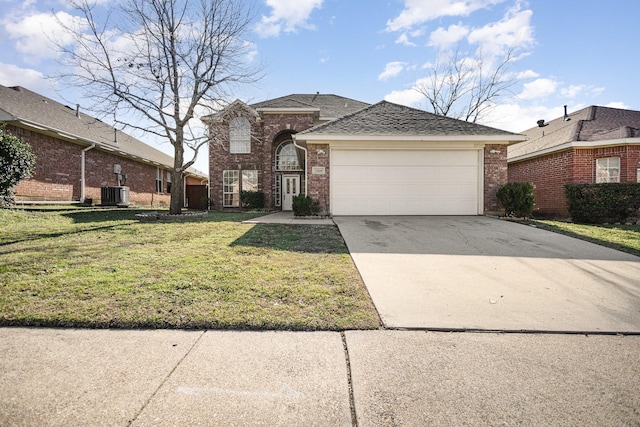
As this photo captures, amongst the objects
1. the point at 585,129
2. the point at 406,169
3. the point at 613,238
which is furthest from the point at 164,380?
the point at 585,129

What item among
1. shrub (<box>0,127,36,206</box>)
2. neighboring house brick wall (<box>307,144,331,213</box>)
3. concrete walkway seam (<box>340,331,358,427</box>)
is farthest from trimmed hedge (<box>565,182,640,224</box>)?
shrub (<box>0,127,36,206</box>)

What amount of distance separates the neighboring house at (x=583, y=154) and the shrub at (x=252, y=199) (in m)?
13.0

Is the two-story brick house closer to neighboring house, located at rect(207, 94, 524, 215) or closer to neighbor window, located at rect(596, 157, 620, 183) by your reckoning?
neighboring house, located at rect(207, 94, 524, 215)

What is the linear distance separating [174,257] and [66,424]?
335 centimetres

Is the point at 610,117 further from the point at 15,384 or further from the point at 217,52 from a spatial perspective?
the point at 15,384

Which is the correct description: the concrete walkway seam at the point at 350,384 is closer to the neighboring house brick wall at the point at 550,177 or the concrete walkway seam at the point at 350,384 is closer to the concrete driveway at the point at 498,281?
the concrete driveway at the point at 498,281

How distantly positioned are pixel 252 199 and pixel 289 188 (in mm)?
2219

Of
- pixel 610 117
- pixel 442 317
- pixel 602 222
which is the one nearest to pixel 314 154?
pixel 442 317

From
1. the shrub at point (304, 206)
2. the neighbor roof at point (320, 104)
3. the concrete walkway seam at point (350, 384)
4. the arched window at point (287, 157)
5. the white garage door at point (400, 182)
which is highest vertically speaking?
the neighbor roof at point (320, 104)

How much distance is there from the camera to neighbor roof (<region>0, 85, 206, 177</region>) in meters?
11.5

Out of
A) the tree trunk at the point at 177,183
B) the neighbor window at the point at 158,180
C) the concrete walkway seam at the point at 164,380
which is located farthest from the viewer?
the neighbor window at the point at 158,180

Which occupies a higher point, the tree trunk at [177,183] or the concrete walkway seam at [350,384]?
the tree trunk at [177,183]

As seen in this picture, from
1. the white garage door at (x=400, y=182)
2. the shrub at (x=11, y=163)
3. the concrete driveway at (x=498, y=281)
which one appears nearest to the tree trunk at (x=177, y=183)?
the shrub at (x=11, y=163)

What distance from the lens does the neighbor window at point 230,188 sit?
17.5 metres
